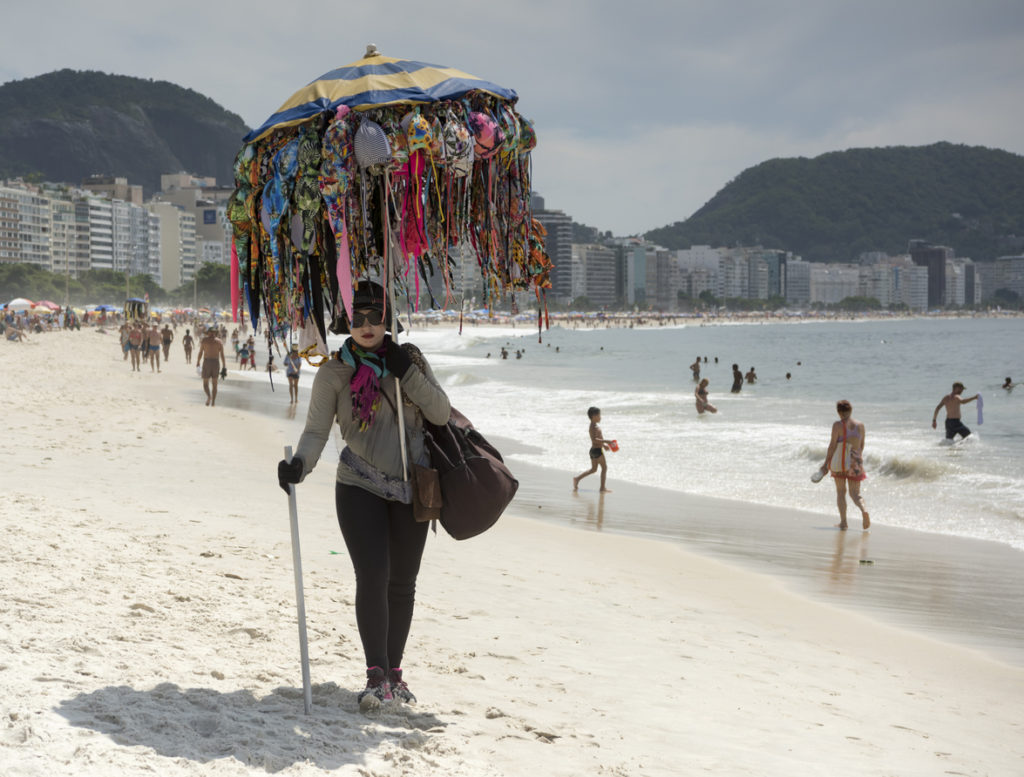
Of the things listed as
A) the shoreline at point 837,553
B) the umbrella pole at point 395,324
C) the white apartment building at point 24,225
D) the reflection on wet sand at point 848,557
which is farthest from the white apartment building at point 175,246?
the umbrella pole at point 395,324

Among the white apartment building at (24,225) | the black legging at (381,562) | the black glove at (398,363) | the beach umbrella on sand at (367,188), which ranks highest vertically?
the white apartment building at (24,225)

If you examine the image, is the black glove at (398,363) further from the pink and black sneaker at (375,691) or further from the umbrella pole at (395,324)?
the pink and black sneaker at (375,691)

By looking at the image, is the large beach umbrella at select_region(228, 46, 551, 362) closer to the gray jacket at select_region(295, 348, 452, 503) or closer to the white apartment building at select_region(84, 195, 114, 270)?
the gray jacket at select_region(295, 348, 452, 503)

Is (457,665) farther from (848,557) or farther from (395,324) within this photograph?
(848,557)

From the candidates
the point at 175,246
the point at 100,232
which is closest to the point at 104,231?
the point at 100,232

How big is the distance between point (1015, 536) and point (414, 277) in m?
7.86

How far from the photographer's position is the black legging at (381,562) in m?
3.40

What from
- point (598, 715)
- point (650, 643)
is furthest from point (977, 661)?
point (598, 715)

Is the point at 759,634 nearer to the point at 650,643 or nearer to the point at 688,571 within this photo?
the point at 650,643

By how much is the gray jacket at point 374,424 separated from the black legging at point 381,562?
64mm

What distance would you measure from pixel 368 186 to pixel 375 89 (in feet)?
1.11

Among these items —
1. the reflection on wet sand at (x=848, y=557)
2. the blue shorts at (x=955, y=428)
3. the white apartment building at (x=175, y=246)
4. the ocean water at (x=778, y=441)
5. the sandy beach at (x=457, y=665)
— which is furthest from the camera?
the white apartment building at (x=175, y=246)

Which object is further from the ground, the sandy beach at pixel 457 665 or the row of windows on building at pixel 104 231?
the row of windows on building at pixel 104 231

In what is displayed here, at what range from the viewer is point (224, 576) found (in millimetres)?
5289
